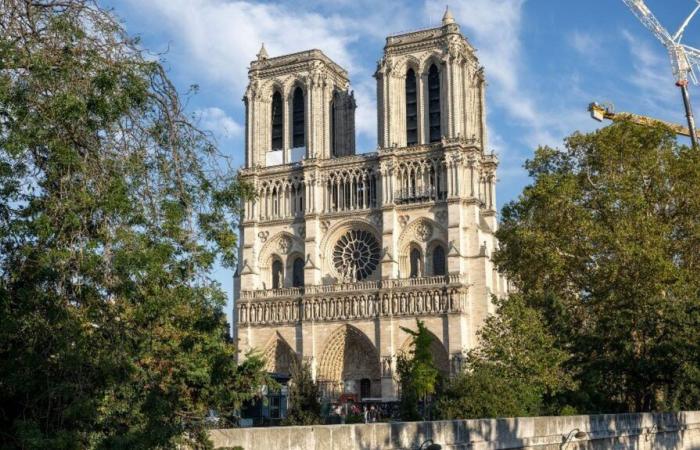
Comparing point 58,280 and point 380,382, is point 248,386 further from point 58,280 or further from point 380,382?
point 380,382

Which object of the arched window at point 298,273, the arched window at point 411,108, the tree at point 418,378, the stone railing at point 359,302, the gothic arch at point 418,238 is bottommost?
the tree at point 418,378

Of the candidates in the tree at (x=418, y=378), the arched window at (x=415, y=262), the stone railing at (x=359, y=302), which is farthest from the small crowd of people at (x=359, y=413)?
the arched window at (x=415, y=262)

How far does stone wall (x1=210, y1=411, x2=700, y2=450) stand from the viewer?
12008 mm

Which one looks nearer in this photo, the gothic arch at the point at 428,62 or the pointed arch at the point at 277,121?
the gothic arch at the point at 428,62

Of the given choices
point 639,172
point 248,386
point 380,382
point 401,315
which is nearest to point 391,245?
point 401,315

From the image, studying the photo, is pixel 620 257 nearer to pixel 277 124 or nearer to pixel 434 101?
pixel 434 101

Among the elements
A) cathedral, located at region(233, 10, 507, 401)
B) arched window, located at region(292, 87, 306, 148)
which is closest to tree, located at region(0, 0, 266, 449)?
cathedral, located at region(233, 10, 507, 401)

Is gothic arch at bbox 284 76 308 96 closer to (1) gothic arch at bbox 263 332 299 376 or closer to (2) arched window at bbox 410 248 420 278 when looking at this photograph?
(2) arched window at bbox 410 248 420 278

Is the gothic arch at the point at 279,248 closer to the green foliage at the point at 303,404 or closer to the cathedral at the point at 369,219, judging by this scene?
the cathedral at the point at 369,219

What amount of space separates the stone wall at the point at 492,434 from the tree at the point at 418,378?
13.0 m

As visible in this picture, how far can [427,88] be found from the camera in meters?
54.8

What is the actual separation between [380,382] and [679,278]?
83.3ft

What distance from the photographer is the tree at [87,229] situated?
31.5 ft

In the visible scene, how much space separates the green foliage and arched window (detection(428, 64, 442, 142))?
1927 centimetres
